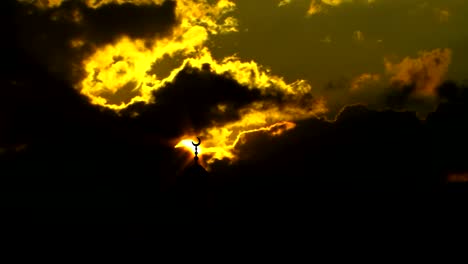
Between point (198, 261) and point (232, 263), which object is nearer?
point (198, 261)

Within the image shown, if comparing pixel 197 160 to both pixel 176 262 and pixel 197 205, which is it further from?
pixel 176 262

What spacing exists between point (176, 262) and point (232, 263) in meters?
7.73

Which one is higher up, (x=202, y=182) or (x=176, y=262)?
(x=202, y=182)

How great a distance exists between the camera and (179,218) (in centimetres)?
6172

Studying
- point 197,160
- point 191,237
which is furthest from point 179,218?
point 197,160

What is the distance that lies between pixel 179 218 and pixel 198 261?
16.9 ft

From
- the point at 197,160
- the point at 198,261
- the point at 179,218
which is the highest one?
the point at 197,160

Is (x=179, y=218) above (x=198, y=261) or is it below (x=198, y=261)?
above

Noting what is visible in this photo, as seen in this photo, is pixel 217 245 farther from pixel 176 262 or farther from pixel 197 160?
pixel 197 160

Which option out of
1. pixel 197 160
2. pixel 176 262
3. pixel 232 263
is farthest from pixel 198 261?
pixel 197 160

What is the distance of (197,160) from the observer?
59.3 m

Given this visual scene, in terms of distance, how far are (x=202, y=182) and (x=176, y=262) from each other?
9053mm

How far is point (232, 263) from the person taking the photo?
65.0m

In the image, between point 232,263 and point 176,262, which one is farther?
point 232,263
